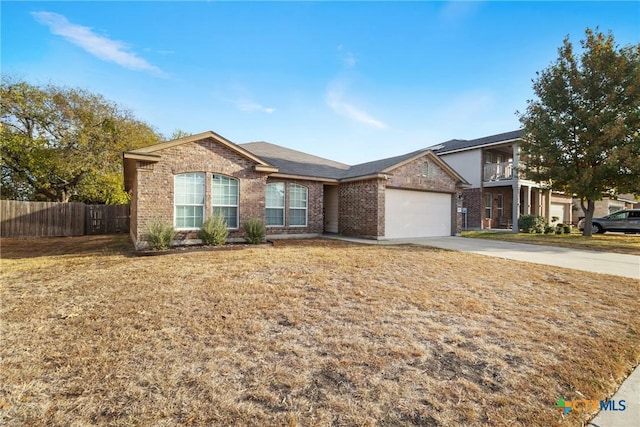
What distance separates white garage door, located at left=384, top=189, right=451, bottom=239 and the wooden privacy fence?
15.8m

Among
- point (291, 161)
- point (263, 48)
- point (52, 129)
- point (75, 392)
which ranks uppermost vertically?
point (263, 48)

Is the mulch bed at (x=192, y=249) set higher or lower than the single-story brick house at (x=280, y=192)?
lower

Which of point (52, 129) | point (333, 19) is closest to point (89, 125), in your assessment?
point (52, 129)

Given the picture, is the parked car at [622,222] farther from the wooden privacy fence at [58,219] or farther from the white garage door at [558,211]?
the wooden privacy fence at [58,219]

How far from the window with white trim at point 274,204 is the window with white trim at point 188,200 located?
9.84 ft

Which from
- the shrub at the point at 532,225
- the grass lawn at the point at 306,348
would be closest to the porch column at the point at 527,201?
the shrub at the point at 532,225

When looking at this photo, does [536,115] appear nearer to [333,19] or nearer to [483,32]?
[483,32]

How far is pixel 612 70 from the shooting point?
14.2 metres

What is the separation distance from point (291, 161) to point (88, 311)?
1224 cm

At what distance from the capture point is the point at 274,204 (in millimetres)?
13062

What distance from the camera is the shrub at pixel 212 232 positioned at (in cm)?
989

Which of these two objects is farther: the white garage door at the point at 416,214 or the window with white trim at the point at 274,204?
the white garage door at the point at 416,214

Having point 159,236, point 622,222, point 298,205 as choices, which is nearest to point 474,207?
point 622,222

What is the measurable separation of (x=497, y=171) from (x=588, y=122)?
6.24 meters
